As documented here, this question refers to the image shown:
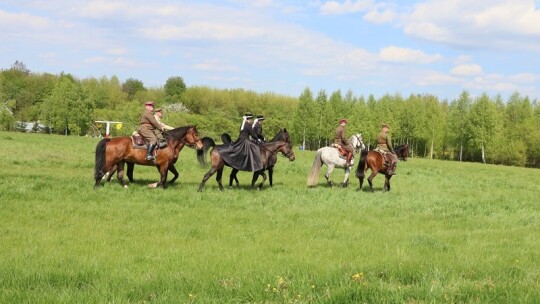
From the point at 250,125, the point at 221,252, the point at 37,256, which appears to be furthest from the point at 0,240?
the point at 250,125

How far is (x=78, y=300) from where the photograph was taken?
5.12m

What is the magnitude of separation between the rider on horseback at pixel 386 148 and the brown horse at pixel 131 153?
7.17 m

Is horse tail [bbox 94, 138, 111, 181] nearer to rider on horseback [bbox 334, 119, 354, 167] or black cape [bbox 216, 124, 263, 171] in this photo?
black cape [bbox 216, 124, 263, 171]

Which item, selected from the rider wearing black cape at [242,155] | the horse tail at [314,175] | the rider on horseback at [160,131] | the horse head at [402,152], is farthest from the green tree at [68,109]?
the horse head at [402,152]

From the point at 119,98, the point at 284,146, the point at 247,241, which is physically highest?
the point at 119,98

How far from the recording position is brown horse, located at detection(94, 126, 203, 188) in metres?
15.2

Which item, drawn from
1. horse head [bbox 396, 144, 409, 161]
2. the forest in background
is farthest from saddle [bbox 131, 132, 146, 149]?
the forest in background

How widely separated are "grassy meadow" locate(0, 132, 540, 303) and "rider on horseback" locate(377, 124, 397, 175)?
7.39 feet

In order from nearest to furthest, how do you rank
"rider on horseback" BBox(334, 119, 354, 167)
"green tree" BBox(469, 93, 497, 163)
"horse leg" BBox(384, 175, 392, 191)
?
"horse leg" BBox(384, 175, 392, 191) < "rider on horseback" BBox(334, 119, 354, 167) < "green tree" BBox(469, 93, 497, 163)

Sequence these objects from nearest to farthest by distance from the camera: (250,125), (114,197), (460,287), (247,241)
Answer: (460,287) < (247,241) < (114,197) < (250,125)

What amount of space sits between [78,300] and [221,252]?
123 inches

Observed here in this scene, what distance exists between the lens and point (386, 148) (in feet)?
62.7

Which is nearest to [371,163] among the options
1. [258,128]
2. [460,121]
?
[258,128]

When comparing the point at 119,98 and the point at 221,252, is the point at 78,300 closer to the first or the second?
the point at 221,252
